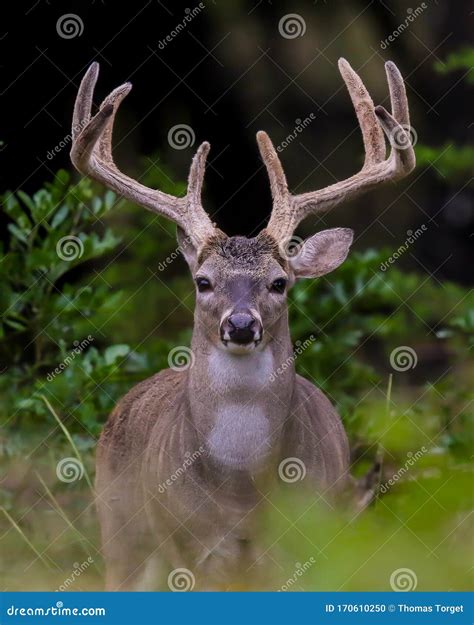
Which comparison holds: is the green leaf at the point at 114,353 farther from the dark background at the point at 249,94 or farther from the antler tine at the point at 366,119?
the dark background at the point at 249,94

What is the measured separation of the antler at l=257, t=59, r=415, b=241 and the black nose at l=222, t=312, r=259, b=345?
0.69m

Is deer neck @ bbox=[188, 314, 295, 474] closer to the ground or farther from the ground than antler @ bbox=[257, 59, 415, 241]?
closer to the ground

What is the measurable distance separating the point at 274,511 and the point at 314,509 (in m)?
0.12

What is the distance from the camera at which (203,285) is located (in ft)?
18.5

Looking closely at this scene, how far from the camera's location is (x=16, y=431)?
23.4 ft

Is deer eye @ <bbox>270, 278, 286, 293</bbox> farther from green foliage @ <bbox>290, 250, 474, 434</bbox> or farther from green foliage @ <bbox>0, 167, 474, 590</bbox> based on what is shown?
green foliage @ <bbox>290, 250, 474, 434</bbox>

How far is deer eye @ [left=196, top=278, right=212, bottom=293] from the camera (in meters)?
5.62

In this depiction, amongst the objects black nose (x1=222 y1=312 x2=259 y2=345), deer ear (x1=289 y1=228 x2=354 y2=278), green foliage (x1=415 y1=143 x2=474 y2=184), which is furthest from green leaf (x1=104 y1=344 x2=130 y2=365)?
green foliage (x1=415 y1=143 x2=474 y2=184)

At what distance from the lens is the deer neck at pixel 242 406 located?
5.54m

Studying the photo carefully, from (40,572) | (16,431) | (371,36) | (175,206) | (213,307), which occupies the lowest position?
(40,572)

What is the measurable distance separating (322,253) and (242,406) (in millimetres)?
947

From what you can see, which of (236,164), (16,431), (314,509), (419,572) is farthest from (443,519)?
(236,164)

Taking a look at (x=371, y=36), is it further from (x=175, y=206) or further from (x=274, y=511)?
(x=274, y=511)

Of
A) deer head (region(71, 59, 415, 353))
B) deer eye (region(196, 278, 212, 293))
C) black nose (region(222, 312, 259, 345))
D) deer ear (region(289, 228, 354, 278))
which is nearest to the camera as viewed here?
black nose (region(222, 312, 259, 345))
